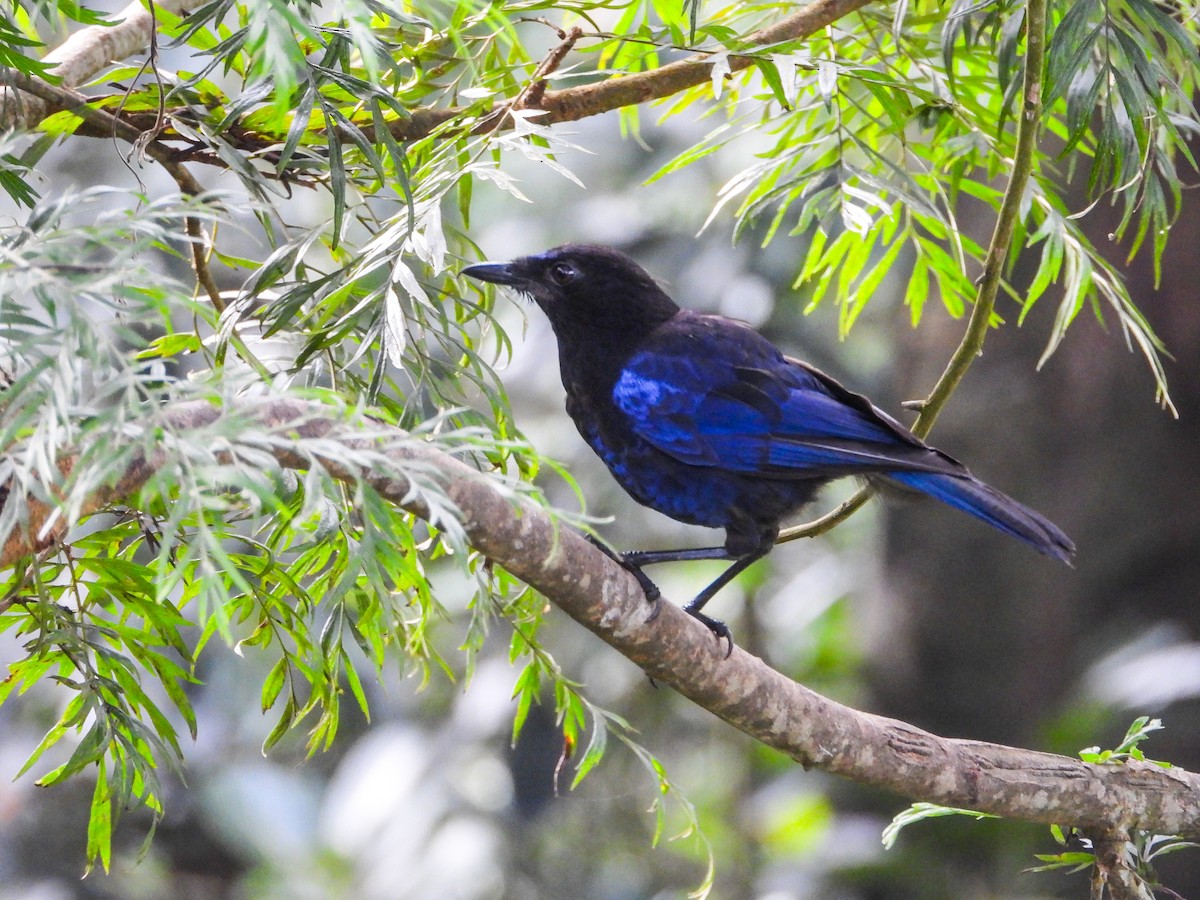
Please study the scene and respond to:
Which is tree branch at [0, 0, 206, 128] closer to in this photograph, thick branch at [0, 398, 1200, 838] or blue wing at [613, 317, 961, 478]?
thick branch at [0, 398, 1200, 838]

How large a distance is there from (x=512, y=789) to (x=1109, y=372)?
3.11 meters

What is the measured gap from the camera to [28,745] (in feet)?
17.8

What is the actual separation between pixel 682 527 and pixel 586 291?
2395 mm

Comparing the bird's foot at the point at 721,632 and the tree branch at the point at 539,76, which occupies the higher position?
the tree branch at the point at 539,76

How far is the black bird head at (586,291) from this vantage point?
10.3 feet

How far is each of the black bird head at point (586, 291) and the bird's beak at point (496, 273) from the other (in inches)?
1.3

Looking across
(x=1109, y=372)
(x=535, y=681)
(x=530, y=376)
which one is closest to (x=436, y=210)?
(x=535, y=681)

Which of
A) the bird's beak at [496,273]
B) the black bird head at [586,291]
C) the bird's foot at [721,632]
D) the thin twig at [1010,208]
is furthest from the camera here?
the black bird head at [586,291]

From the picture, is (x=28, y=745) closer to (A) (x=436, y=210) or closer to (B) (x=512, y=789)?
(B) (x=512, y=789)

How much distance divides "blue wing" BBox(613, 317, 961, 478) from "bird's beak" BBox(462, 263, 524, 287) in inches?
13.8

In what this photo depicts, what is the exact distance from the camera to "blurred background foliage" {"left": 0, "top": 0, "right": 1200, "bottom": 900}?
2.06 m

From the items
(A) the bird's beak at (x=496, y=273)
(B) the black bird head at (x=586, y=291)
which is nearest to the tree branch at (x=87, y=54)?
(A) the bird's beak at (x=496, y=273)

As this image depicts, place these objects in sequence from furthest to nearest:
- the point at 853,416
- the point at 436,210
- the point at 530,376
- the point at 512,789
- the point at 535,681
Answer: the point at 530,376
the point at 512,789
the point at 853,416
the point at 535,681
the point at 436,210

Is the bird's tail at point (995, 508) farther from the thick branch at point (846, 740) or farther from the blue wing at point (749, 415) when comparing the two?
the thick branch at point (846, 740)
